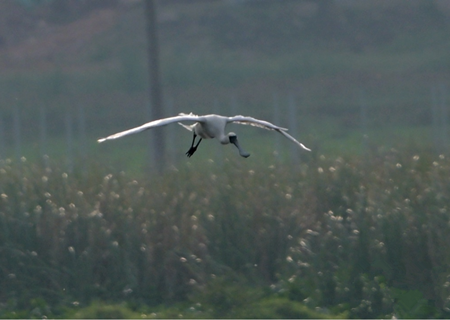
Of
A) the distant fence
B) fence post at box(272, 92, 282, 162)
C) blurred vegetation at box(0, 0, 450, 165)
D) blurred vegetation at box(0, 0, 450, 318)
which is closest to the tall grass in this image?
blurred vegetation at box(0, 0, 450, 318)

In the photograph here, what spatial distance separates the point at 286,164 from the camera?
47.2 ft

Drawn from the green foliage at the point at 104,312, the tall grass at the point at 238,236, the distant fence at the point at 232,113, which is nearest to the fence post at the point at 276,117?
the distant fence at the point at 232,113

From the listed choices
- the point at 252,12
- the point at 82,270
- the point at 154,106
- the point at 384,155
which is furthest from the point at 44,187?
the point at 252,12

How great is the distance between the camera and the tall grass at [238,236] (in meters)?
12.2

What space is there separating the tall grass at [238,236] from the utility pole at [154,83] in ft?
7.09

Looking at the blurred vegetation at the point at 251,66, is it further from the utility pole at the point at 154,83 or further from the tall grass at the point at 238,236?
the tall grass at the point at 238,236

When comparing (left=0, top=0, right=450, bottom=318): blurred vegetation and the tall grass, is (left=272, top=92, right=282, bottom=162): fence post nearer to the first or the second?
(left=0, top=0, right=450, bottom=318): blurred vegetation

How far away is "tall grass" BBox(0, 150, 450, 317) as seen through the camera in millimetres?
12195

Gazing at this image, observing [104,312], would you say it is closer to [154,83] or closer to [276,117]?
[154,83]

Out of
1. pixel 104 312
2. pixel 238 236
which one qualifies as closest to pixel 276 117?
pixel 238 236

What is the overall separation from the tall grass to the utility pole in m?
2.16

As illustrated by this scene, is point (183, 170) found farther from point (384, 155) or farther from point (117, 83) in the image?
point (117, 83)

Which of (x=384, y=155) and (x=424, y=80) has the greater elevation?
(x=424, y=80)

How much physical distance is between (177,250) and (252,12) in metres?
36.8
